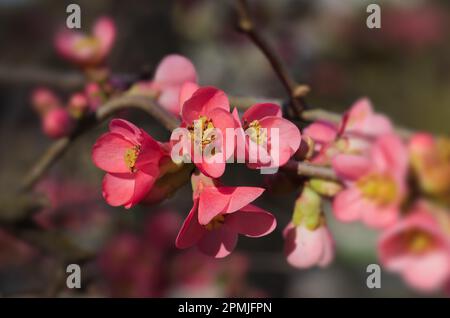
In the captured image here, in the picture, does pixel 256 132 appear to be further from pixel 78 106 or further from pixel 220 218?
pixel 78 106

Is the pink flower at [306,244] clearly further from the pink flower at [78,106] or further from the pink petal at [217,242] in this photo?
the pink flower at [78,106]

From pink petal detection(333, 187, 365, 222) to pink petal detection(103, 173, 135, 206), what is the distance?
0.62 ft

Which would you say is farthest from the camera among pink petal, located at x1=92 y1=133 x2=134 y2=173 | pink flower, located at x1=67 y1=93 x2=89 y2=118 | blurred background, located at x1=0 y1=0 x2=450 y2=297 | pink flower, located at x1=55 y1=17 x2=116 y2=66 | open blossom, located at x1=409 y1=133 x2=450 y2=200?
blurred background, located at x1=0 y1=0 x2=450 y2=297

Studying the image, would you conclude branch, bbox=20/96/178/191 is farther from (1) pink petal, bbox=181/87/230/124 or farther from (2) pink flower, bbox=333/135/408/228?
(2) pink flower, bbox=333/135/408/228

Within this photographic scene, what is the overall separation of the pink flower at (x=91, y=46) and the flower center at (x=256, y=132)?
495 mm

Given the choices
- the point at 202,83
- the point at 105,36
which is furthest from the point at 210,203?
the point at 202,83

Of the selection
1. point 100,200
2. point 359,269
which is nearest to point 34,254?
point 100,200

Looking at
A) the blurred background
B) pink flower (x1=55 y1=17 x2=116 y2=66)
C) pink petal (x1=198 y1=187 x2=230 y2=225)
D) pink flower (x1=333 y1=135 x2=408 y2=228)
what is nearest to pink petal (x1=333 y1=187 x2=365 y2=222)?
pink flower (x1=333 y1=135 x2=408 y2=228)

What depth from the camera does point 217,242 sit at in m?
0.61

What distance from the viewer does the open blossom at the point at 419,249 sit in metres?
0.49

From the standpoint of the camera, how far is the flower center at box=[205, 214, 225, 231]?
597mm

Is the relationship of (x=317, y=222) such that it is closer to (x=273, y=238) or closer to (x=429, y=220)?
(x=429, y=220)

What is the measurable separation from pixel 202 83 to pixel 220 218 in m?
1.33

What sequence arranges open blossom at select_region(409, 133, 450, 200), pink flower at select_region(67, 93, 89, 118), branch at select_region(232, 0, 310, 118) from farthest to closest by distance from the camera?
pink flower at select_region(67, 93, 89, 118) → branch at select_region(232, 0, 310, 118) → open blossom at select_region(409, 133, 450, 200)
